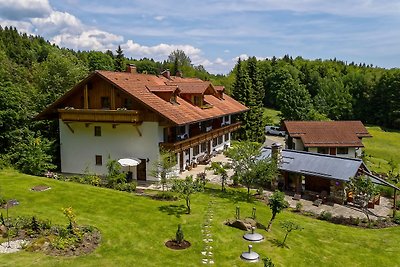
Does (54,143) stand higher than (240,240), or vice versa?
(54,143)

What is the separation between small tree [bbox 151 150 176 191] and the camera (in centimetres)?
2645

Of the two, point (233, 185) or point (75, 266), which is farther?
point (233, 185)

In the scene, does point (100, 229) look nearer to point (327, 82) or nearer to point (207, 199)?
point (207, 199)

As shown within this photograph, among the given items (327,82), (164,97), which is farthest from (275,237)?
(327,82)

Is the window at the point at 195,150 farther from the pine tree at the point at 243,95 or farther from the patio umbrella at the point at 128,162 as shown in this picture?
the pine tree at the point at 243,95

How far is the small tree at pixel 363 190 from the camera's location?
84.2 feet

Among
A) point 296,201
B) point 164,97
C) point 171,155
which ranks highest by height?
point 164,97

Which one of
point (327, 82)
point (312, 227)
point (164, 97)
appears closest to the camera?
point (312, 227)

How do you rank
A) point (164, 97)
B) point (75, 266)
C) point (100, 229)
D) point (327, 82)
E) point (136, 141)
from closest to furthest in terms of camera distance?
point (75, 266) → point (100, 229) → point (136, 141) → point (164, 97) → point (327, 82)

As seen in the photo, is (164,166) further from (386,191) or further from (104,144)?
(386,191)

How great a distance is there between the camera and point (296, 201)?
2795 cm

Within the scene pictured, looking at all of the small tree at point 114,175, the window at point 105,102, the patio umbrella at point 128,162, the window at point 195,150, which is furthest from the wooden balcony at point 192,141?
the window at point 105,102

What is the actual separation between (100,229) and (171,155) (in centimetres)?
1185

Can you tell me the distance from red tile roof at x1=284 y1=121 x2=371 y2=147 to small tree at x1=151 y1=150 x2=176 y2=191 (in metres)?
18.5
